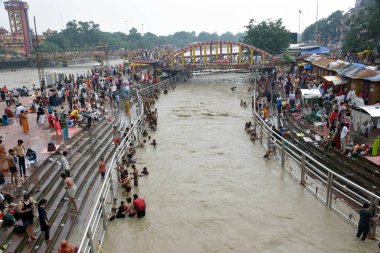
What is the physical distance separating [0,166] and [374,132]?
47.5 ft

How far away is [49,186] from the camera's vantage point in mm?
10438

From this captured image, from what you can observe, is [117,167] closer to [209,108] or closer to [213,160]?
[213,160]

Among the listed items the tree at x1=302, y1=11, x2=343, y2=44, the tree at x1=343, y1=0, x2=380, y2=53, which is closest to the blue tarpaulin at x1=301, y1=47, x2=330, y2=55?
the tree at x1=343, y1=0, x2=380, y2=53

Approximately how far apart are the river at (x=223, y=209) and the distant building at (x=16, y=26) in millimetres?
88839

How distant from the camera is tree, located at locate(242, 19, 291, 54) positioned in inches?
1890

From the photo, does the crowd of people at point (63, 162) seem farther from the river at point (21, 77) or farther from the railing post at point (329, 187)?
the river at point (21, 77)

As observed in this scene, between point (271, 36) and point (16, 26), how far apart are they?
251 ft

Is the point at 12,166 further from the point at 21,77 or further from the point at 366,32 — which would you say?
the point at 21,77

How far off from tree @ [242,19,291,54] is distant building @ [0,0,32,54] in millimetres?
67810

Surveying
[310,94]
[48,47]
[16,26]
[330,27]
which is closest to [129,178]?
[310,94]

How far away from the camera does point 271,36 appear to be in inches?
1892

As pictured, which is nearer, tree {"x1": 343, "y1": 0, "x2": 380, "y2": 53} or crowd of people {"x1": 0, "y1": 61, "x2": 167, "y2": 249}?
crowd of people {"x1": 0, "y1": 61, "x2": 167, "y2": 249}

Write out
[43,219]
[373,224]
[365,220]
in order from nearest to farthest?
[365,220] → [373,224] → [43,219]

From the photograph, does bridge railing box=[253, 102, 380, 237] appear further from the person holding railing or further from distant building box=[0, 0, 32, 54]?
distant building box=[0, 0, 32, 54]
